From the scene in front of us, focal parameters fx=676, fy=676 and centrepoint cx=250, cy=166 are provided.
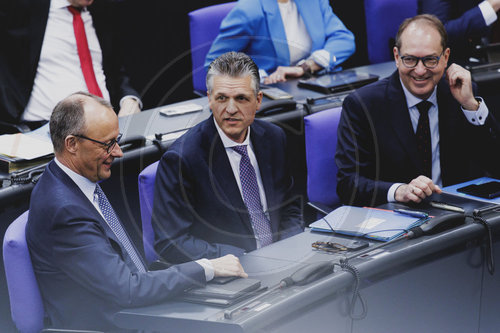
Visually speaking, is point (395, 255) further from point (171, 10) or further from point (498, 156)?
point (171, 10)

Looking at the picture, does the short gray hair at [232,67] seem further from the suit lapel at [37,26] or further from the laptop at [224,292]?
the suit lapel at [37,26]

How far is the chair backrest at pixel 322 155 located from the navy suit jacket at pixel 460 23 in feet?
4.23

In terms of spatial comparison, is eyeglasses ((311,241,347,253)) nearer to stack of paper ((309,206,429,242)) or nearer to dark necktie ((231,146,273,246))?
stack of paper ((309,206,429,242))

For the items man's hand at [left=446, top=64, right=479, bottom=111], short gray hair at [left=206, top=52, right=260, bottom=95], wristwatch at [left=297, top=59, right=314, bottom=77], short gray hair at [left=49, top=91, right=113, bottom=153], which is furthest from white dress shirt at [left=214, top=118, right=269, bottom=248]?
wristwatch at [left=297, top=59, right=314, bottom=77]

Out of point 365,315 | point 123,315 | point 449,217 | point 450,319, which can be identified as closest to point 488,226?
point 449,217

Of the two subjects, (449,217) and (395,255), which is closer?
(395,255)

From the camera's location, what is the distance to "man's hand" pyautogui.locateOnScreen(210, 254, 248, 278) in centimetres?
167

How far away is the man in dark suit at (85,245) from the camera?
164 cm

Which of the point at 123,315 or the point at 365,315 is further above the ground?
the point at 123,315

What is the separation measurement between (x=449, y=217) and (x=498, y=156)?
0.79m

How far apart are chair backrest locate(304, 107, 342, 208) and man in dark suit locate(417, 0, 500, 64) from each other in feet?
4.24

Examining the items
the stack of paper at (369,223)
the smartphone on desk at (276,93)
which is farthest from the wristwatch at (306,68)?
the stack of paper at (369,223)

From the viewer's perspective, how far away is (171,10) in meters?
4.40

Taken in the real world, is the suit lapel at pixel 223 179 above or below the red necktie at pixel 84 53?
below
